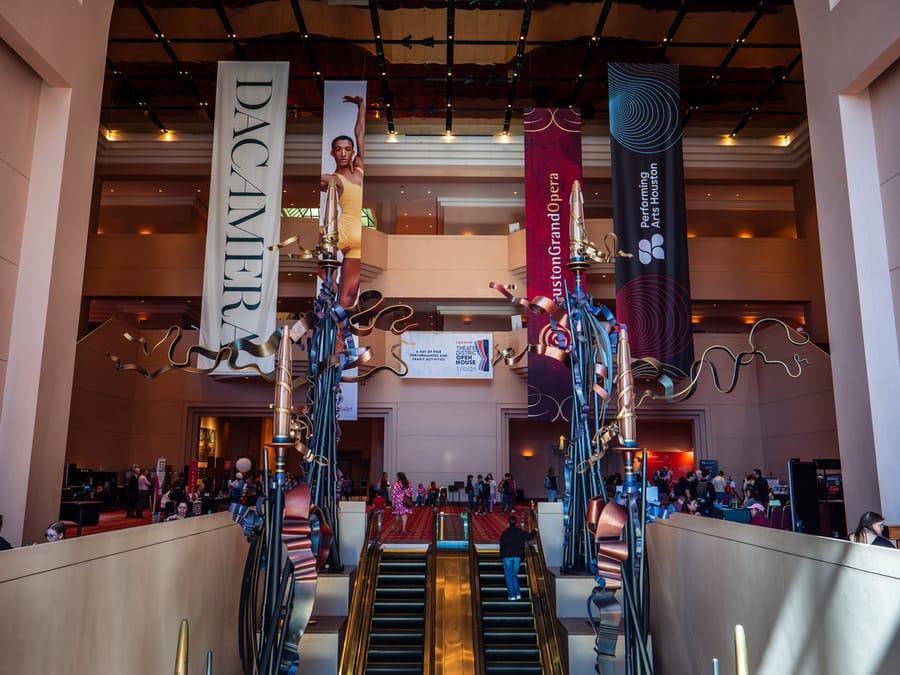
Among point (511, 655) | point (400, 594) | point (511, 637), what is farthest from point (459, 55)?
point (511, 655)

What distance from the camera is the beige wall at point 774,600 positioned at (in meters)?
3.69

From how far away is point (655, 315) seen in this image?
16.6 metres

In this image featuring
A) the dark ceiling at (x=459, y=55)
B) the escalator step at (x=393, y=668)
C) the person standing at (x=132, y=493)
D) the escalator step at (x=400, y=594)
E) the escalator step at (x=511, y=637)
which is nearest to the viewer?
the escalator step at (x=393, y=668)

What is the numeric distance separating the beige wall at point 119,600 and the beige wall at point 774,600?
13.6 ft

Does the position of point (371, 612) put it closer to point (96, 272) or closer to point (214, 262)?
point (214, 262)

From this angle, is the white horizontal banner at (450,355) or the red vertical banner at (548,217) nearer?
the red vertical banner at (548,217)

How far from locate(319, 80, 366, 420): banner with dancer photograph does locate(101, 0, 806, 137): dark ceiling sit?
1051 mm

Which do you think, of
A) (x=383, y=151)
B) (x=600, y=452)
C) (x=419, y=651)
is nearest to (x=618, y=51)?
(x=383, y=151)

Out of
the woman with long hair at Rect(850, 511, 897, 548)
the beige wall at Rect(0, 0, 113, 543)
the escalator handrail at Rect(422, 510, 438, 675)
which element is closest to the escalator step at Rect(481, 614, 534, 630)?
the escalator handrail at Rect(422, 510, 438, 675)

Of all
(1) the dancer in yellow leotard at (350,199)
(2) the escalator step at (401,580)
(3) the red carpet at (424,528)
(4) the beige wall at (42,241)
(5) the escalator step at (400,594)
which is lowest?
(5) the escalator step at (400,594)

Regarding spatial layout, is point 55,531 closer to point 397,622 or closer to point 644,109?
point 397,622

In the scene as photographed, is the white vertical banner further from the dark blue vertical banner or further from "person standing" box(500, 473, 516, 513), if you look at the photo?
the dark blue vertical banner

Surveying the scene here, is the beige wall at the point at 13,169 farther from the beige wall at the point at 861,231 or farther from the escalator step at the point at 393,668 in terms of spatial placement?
the beige wall at the point at 861,231

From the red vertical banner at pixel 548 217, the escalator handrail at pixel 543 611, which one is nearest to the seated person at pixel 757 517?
the escalator handrail at pixel 543 611
